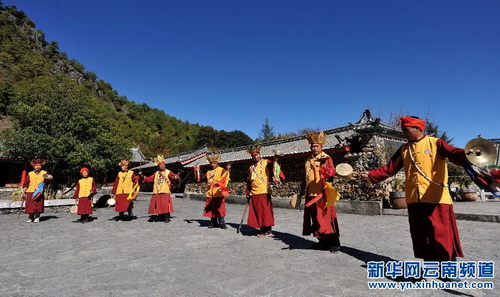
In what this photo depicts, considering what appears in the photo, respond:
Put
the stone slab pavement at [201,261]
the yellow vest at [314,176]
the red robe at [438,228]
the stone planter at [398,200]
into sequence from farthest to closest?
the stone planter at [398,200] → the yellow vest at [314,176] → the red robe at [438,228] → the stone slab pavement at [201,261]

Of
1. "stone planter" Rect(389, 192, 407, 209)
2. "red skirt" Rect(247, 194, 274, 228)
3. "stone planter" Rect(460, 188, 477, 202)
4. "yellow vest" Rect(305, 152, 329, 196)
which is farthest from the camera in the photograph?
"stone planter" Rect(460, 188, 477, 202)

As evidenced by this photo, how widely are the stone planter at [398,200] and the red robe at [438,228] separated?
713cm

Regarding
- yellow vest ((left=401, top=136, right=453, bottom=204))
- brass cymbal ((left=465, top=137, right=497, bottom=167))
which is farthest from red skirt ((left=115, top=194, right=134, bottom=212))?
brass cymbal ((left=465, top=137, right=497, bottom=167))

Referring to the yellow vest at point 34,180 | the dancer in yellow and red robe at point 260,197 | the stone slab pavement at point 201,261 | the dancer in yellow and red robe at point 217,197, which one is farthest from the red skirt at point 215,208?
the yellow vest at point 34,180

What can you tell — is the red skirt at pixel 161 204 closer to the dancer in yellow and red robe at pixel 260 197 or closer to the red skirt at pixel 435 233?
the dancer in yellow and red robe at pixel 260 197

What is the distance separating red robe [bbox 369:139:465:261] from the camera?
304cm

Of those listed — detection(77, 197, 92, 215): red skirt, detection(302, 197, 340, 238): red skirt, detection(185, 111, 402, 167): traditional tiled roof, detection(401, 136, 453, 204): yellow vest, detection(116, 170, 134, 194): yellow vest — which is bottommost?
detection(77, 197, 92, 215): red skirt

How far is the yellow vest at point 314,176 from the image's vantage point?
4.76 m

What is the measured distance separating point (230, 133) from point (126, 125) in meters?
23.5

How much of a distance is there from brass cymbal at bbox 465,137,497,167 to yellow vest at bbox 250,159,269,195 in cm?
406

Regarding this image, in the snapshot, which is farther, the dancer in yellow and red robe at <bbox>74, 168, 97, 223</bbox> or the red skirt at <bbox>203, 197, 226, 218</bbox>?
the dancer in yellow and red robe at <bbox>74, 168, 97, 223</bbox>

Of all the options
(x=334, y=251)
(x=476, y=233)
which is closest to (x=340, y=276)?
(x=334, y=251)

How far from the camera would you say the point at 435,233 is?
307 centimetres

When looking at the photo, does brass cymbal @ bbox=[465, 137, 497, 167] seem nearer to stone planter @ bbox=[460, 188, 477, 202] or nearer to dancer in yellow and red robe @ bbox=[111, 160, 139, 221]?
dancer in yellow and red robe @ bbox=[111, 160, 139, 221]
